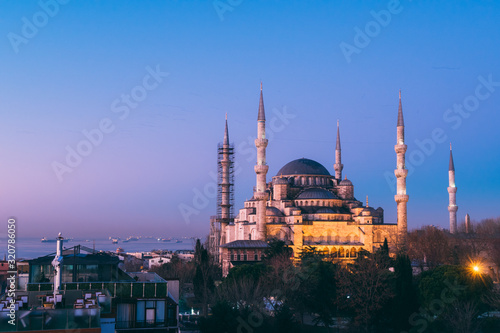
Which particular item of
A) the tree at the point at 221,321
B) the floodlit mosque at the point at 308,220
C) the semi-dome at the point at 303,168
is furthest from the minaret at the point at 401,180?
the tree at the point at 221,321

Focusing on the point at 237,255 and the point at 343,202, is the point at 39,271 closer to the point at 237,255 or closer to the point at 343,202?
the point at 237,255

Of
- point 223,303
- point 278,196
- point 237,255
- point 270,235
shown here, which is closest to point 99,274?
point 223,303

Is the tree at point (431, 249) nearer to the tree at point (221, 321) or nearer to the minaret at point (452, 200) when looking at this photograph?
the minaret at point (452, 200)

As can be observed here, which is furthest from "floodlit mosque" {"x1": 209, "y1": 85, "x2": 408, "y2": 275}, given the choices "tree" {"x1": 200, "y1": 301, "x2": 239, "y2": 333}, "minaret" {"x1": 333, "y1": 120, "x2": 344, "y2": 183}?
"tree" {"x1": 200, "y1": 301, "x2": 239, "y2": 333}

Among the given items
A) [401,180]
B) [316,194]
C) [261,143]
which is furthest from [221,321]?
[401,180]

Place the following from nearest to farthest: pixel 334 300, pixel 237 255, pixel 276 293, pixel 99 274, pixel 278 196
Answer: pixel 99 274
pixel 334 300
pixel 276 293
pixel 237 255
pixel 278 196

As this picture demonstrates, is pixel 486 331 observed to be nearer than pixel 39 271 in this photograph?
No
